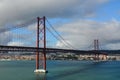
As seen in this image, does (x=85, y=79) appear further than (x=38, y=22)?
No

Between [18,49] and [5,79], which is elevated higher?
[18,49]

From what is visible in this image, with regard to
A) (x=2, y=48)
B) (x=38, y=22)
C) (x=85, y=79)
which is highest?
(x=38, y=22)

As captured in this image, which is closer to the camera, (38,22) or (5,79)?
(5,79)

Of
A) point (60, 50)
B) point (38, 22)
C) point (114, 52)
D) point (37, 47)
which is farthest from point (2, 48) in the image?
point (114, 52)

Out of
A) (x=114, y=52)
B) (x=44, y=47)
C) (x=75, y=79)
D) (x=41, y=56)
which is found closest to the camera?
(x=75, y=79)

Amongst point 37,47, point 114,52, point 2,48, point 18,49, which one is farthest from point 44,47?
point 114,52

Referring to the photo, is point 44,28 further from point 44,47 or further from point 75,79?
point 75,79

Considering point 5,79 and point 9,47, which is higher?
point 9,47

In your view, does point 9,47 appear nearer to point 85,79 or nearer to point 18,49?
point 18,49

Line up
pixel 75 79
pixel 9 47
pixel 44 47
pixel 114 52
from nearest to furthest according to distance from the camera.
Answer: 1. pixel 75 79
2. pixel 9 47
3. pixel 44 47
4. pixel 114 52
